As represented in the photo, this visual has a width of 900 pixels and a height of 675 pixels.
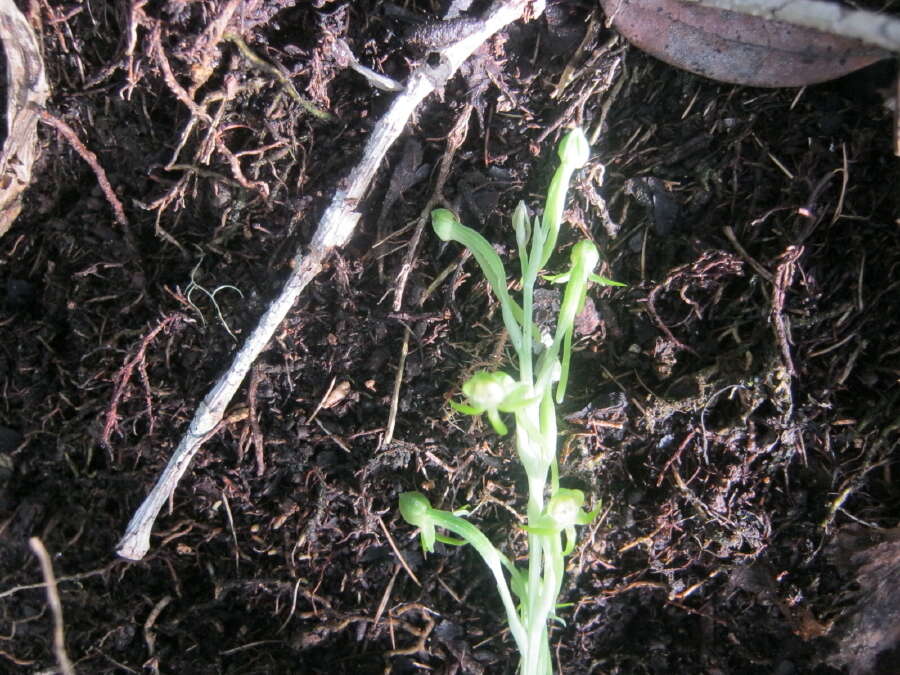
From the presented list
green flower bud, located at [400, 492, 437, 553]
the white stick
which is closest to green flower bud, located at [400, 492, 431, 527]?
green flower bud, located at [400, 492, 437, 553]

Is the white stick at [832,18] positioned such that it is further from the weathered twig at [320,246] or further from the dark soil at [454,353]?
the weathered twig at [320,246]

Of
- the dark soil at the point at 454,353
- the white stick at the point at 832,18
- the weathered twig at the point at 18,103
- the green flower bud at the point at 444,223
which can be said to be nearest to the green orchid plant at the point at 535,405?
the green flower bud at the point at 444,223

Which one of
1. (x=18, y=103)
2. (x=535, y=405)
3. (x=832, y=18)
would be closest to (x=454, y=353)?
(x=535, y=405)

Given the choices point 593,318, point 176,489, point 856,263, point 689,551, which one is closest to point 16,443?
point 176,489

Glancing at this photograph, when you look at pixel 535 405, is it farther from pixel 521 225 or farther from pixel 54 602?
pixel 54 602

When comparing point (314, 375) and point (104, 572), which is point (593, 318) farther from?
point (104, 572)

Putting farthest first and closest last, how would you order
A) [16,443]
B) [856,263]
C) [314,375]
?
[16,443], [314,375], [856,263]
